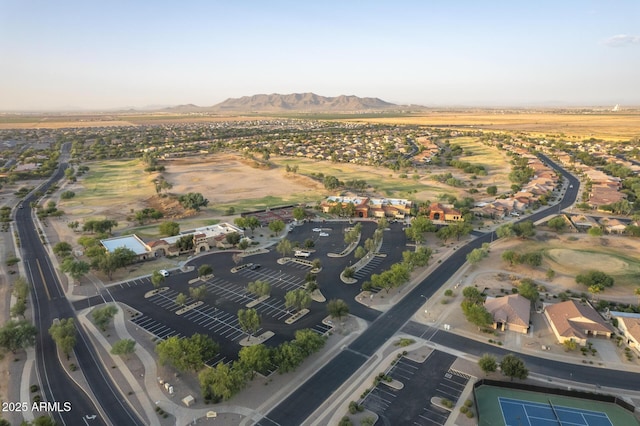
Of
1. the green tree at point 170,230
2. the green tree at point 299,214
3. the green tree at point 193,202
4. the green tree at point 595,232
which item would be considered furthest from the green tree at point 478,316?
the green tree at point 193,202

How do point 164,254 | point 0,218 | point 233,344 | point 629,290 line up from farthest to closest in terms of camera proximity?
point 0,218
point 164,254
point 629,290
point 233,344

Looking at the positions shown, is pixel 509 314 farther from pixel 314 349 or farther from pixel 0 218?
pixel 0 218

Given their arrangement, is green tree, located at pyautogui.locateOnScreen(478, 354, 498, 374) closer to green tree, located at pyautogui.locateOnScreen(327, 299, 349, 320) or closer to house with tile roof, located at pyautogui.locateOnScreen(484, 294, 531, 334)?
house with tile roof, located at pyautogui.locateOnScreen(484, 294, 531, 334)

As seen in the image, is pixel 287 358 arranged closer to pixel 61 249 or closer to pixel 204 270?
pixel 204 270

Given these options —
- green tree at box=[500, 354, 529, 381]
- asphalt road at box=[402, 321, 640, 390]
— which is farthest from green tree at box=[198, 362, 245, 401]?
green tree at box=[500, 354, 529, 381]

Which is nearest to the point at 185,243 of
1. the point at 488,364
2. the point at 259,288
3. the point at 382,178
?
the point at 259,288

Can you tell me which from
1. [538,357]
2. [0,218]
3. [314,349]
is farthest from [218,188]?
[538,357]
